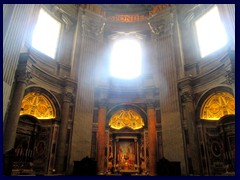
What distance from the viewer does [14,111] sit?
7.32 metres

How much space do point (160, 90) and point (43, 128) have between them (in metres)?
5.58

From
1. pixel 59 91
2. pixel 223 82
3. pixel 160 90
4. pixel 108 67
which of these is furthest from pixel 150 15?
pixel 59 91

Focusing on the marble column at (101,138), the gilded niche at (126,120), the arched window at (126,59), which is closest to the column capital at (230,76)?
the gilded niche at (126,120)

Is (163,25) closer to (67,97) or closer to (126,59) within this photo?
(126,59)

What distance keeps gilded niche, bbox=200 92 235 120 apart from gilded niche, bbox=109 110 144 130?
3108 millimetres

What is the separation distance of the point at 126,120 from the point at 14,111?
18.1 feet

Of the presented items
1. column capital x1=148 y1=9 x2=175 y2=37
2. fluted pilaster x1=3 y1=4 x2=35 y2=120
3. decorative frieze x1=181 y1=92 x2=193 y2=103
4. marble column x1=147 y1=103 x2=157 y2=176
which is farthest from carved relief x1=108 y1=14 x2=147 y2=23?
fluted pilaster x1=3 y1=4 x2=35 y2=120

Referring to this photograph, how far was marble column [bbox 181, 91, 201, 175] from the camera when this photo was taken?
853 cm

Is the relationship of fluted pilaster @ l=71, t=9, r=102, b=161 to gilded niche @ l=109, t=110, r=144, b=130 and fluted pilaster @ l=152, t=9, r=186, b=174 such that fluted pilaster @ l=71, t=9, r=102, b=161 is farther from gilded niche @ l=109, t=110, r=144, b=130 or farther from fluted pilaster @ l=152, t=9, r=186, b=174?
fluted pilaster @ l=152, t=9, r=186, b=174


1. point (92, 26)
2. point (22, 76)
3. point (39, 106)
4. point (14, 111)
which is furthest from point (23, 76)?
point (92, 26)

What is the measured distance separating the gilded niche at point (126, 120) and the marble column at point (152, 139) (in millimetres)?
804

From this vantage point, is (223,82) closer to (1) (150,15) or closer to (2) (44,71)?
(1) (150,15)

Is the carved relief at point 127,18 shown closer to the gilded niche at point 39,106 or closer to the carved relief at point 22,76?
the gilded niche at point 39,106

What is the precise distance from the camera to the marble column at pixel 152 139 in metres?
9.45
